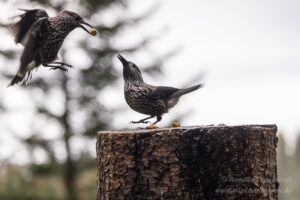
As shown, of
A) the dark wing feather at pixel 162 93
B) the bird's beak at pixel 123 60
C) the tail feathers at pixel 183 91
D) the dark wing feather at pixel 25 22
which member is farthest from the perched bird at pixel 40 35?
the tail feathers at pixel 183 91

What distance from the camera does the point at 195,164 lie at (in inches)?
132

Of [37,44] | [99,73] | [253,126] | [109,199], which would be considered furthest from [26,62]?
[99,73]

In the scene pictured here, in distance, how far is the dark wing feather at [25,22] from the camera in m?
4.20

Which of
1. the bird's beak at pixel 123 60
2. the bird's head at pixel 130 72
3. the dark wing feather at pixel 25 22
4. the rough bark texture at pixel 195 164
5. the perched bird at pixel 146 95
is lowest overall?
the rough bark texture at pixel 195 164

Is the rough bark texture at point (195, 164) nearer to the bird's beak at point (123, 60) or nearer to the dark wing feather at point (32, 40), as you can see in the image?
the dark wing feather at point (32, 40)

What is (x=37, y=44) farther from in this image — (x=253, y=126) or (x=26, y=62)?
(x=253, y=126)

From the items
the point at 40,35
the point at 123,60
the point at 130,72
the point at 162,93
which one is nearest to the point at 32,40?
the point at 40,35

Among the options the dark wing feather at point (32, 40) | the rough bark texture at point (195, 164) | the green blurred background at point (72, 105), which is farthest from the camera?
the green blurred background at point (72, 105)

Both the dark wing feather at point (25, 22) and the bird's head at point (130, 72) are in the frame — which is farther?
the bird's head at point (130, 72)

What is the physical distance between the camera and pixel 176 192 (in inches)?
132

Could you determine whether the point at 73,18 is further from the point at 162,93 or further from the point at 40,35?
the point at 162,93

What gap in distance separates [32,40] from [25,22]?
0.29 m

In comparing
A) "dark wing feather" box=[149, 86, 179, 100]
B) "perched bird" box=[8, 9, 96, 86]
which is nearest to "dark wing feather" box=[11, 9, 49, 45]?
"perched bird" box=[8, 9, 96, 86]

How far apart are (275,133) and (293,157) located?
96.6ft
